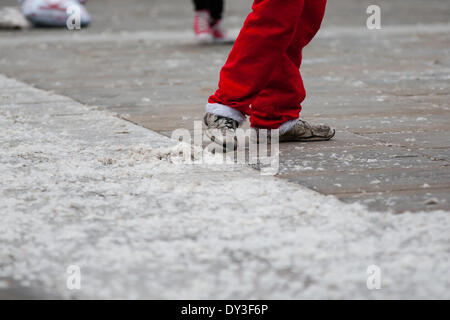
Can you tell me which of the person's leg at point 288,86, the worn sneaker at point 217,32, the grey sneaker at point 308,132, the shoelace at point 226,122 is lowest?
the grey sneaker at point 308,132

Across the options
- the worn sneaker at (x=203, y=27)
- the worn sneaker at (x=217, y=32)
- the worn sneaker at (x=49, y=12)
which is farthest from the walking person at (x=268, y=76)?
the worn sneaker at (x=49, y=12)

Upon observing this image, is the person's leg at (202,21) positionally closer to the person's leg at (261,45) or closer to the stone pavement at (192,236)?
the person's leg at (261,45)

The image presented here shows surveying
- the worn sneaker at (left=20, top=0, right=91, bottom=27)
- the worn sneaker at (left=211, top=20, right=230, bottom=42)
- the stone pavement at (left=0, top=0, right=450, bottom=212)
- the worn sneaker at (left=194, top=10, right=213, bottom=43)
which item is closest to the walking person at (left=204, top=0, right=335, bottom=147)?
the stone pavement at (left=0, top=0, right=450, bottom=212)

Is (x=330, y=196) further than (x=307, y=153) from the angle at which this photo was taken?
No

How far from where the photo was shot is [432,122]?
126 inches

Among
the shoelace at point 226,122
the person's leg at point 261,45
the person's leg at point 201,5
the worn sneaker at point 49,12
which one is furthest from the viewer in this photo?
the worn sneaker at point 49,12

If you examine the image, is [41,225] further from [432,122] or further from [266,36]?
[432,122]

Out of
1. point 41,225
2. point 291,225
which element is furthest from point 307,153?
point 41,225

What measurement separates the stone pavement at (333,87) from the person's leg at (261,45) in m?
0.25

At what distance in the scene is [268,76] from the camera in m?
2.66

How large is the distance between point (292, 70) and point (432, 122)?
688 mm

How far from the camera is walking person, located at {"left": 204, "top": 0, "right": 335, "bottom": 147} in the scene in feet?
8.62

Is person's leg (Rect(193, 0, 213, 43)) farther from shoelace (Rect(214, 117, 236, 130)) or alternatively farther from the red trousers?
shoelace (Rect(214, 117, 236, 130))

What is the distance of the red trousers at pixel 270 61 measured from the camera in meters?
2.62
